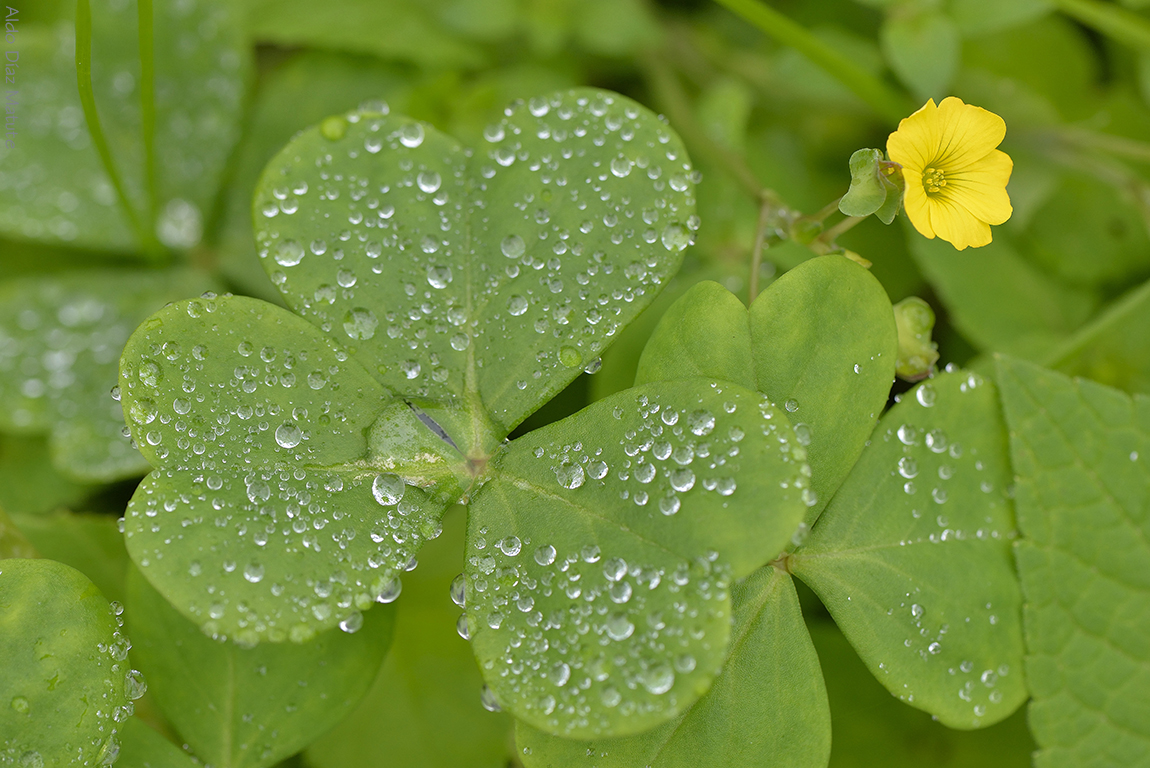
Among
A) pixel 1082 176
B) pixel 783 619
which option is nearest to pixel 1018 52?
pixel 1082 176

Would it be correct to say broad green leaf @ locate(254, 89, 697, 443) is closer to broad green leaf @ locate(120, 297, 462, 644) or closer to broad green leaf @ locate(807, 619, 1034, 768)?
broad green leaf @ locate(120, 297, 462, 644)

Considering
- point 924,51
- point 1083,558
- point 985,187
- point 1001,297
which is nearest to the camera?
point 985,187

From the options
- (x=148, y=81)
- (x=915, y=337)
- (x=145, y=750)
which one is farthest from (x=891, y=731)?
(x=148, y=81)

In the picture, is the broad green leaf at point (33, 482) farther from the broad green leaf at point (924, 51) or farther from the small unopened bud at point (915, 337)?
the broad green leaf at point (924, 51)

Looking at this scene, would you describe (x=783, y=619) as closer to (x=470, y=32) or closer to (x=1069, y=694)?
(x=1069, y=694)

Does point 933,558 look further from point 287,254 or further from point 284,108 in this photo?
point 284,108

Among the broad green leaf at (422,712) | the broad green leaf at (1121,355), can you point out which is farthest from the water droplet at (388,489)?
the broad green leaf at (1121,355)
